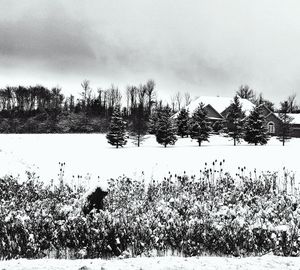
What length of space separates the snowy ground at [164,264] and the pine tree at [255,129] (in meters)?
35.8

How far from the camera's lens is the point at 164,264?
4.56 m

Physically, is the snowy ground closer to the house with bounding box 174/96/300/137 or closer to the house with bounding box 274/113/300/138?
the house with bounding box 174/96/300/137

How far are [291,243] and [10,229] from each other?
4660 millimetres

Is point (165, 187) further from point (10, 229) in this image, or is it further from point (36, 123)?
point (36, 123)

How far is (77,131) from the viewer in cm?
6078

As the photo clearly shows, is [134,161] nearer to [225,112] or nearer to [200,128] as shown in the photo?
[200,128]

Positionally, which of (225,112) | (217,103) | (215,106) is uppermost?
(217,103)

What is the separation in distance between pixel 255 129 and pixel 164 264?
3685 centimetres

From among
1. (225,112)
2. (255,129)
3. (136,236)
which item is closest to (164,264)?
(136,236)

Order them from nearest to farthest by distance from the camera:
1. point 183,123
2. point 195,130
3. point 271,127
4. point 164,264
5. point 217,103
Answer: point 164,264 < point 195,130 < point 183,123 < point 271,127 < point 217,103

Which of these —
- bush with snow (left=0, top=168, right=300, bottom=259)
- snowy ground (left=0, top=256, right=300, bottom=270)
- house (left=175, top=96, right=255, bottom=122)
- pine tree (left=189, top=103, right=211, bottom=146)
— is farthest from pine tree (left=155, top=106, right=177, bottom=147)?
snowy ground (left=0, top=256, right=300, bottom=270)

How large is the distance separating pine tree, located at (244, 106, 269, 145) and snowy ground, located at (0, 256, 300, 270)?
1410 inches

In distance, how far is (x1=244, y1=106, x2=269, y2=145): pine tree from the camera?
39.3 metres

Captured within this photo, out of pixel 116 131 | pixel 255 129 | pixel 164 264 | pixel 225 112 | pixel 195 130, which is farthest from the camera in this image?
pixel 225 112
